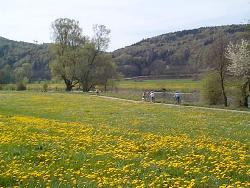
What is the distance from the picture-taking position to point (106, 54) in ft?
361

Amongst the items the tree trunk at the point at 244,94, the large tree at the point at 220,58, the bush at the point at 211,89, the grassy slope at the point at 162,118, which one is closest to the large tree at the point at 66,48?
the bush at the point at 211,89

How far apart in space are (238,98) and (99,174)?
192 ft

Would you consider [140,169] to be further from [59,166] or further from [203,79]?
[203,79]

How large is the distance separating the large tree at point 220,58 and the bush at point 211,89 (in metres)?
2.67

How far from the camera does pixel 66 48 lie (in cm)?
10931

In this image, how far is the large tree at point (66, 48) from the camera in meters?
106

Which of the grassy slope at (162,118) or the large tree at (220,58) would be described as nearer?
the grassy slope at (162,118)

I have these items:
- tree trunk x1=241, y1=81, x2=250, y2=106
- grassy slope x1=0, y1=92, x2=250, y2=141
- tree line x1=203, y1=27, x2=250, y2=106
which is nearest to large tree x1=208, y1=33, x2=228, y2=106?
tree line x1=203, y1=27, x2=250, y2=106

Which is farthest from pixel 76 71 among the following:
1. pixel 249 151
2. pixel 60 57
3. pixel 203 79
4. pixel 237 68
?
pixel 249 151

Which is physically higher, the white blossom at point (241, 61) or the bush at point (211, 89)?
the white blossom at point (241, 61)

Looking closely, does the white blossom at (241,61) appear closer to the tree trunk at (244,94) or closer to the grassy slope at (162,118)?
the tree trunk at (244,94)

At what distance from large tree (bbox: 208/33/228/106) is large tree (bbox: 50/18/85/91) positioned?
4509cm

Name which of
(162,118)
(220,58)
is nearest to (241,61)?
(220,58)

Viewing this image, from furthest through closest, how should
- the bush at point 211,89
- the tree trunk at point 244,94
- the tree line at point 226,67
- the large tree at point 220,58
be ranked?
the bush at point 211,89 → the large tree at point 220,58 → the tree trunk at point 244,94 → the tree line at point 226,67
